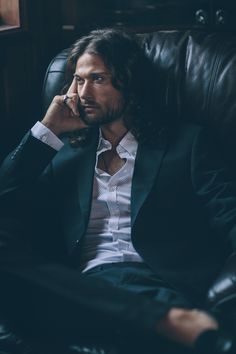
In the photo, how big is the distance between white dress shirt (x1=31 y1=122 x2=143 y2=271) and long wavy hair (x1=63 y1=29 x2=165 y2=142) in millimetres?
61

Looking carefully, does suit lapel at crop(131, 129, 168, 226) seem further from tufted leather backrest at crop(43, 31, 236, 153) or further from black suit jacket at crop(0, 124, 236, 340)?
tufted leather backrest at crop(43, 31, 236, 153)

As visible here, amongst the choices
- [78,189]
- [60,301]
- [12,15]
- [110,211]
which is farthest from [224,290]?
[12,15]

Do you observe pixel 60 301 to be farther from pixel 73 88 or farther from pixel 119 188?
pixel 73 88

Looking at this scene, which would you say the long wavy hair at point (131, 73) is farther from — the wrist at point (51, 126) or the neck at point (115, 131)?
the wrist at point (51, 126)

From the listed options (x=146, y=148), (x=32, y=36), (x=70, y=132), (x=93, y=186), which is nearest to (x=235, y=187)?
(x=146, y=148)

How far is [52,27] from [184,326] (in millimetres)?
1745

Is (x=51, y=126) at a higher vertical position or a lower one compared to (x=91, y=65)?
lower

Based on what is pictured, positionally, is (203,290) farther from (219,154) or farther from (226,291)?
(219,154)

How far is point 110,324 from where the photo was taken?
1.36m

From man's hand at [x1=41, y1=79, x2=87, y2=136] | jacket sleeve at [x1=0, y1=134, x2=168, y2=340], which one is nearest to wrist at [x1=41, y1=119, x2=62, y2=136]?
man's hand at [x1=41, y1=79, x2=87, y2=136]

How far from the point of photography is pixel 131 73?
193 centimetres

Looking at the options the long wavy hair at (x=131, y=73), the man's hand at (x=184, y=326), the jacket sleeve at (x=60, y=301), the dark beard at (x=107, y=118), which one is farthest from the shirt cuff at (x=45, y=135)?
the man's hand at (x=184, y=326)

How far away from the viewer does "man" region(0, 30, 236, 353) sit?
1751mm

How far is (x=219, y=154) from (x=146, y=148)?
21cm
